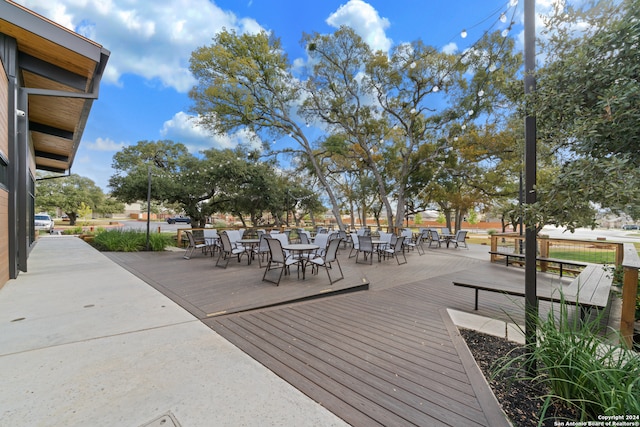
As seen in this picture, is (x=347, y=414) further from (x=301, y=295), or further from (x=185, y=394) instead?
(x=301, y=295)

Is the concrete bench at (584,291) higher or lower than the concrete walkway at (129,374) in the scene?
higher

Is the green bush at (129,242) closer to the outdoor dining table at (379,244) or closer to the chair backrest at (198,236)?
the chair backrest at (198,236)

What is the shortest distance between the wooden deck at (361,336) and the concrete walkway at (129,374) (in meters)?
0.20

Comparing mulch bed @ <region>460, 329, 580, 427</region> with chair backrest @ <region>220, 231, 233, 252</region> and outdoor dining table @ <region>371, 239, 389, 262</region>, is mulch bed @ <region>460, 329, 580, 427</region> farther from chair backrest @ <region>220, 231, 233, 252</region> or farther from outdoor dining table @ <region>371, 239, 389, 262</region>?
chair backrest @ <region>220, 231, 233, 252</region>

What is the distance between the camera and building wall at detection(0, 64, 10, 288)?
3879mm

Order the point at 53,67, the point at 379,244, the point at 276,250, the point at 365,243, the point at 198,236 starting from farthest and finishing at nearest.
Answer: the point at 198,236 < the point at 379,244 < the point at 365,243 < the point at 53,67 < the point at 276,250

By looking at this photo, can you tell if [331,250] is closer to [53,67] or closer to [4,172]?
[4,172]

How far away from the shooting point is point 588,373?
1.30m

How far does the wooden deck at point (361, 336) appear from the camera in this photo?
1612mm

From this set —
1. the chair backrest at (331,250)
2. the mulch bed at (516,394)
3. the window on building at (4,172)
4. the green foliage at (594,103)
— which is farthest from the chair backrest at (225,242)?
the green foliage at (594,103)

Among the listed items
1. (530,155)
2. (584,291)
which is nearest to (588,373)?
(530,155)

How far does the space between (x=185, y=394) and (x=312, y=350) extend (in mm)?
1016

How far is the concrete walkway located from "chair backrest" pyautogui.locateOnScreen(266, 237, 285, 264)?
5.87ft

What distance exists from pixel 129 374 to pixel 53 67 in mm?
6132
